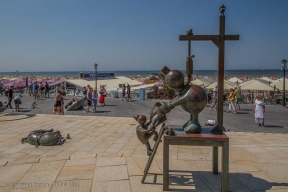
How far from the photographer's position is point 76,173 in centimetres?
438

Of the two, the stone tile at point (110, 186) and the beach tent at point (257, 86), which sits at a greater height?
the beach tent at point (257, 86)

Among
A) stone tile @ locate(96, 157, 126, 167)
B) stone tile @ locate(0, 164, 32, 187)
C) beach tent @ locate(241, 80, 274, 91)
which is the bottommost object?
stone tile @ locate(0, 164, 32, 187)

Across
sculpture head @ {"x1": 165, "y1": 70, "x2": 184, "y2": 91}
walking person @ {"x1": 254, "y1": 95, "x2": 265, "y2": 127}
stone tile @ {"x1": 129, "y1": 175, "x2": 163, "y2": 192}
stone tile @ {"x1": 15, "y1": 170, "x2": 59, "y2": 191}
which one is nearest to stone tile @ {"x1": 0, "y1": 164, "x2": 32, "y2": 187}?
stone tile @ {"x1": 15, "y1": 170, "x2": 59, "y2": 191}

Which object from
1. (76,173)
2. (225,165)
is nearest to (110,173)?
(76,173)

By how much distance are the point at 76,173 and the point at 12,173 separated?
106 centimetres

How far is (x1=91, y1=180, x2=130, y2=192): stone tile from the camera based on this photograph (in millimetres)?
3756

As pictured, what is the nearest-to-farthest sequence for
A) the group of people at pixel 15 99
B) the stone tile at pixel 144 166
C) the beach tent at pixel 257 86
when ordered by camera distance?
the stone tile at pixel 144 166 < the group of people at pixel 15 99 < the beach tent at pixel 257 86

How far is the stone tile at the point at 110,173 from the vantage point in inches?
163

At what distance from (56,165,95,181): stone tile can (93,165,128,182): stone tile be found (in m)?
A: 0.11

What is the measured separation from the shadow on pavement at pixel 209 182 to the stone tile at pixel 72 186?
0.95 meters

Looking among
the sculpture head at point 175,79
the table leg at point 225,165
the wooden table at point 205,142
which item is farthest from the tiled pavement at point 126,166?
the sculpture head at point 175,79

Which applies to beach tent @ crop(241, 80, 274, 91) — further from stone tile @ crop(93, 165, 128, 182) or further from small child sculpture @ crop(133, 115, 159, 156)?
small child sculpture @ crop(133, 115, 159, 156)

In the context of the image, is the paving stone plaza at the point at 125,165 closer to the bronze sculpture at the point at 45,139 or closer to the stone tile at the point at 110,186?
the stone tile at the point at 110,186

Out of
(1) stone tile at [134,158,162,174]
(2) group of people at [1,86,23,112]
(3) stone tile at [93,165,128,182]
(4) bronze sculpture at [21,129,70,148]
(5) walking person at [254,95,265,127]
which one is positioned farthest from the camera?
(2) group of people at [1,86,23,112]
